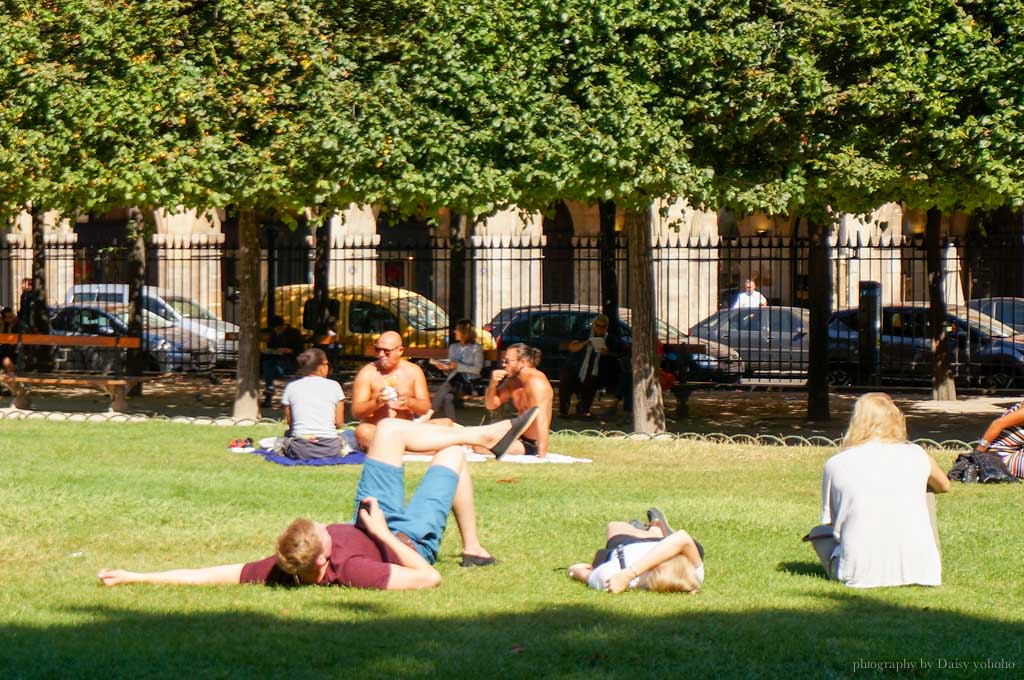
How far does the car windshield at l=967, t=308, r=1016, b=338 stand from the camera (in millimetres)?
23416

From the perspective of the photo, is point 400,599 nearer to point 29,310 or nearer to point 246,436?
point 246,436

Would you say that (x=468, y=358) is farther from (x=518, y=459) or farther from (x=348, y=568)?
(x=348, y=568)

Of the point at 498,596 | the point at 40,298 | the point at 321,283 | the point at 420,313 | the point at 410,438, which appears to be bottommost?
the point at 498,596

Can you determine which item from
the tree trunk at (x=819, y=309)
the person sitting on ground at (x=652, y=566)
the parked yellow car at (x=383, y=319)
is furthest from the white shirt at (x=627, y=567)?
the parked yellow car at (x=383, y=319)

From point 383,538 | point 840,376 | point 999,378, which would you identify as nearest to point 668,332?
point 840,376

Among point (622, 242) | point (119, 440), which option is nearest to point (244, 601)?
point (119, 440)

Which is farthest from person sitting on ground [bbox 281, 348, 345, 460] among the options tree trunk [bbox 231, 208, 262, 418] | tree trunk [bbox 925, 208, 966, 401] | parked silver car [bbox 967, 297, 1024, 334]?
parked silver car [bbox 967, 297, 1024, 334]

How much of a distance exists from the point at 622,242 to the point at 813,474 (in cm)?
1294

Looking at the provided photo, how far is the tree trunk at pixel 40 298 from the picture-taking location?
23516 millimetres

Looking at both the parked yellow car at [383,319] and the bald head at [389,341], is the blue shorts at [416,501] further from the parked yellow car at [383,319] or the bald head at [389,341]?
the parked yellow car at [383,319]

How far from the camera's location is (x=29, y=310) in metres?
25.5

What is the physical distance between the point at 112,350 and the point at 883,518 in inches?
781

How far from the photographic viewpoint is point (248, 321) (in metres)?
17.4

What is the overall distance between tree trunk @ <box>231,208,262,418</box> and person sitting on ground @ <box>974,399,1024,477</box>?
9073mm
